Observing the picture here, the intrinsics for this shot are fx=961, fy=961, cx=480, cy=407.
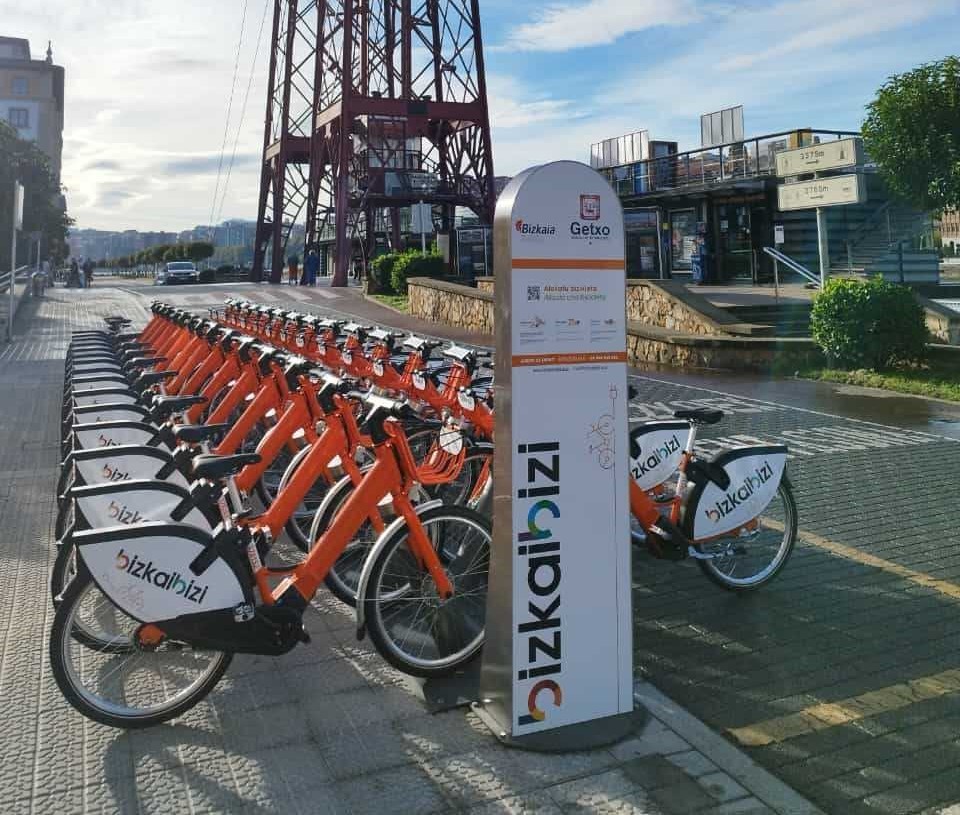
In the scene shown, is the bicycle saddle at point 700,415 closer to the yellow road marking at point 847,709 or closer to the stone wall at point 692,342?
the yellow road marking at point 847,709

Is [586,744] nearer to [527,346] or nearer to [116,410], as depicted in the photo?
[527,346]

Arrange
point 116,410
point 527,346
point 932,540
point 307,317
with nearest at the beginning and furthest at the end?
point 527,346, point 932,540, point 116,410, point 307,317

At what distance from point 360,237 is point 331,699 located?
38246mm

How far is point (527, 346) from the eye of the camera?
3381mm

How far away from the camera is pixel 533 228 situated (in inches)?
131

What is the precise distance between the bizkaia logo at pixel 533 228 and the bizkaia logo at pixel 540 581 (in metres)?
0.75

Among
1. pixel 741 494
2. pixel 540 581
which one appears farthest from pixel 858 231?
pixel 540 581

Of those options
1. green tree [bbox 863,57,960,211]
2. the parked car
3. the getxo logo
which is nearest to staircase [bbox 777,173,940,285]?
green tree [bbox 863,57,960,211]

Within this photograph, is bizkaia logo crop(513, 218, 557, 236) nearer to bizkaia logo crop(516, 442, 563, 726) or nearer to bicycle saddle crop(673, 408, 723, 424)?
bizkaia logo crop(516, 442, 563, 726)

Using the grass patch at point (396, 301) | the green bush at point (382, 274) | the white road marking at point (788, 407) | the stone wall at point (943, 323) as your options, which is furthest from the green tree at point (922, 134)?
the green bush at point (382, 274)

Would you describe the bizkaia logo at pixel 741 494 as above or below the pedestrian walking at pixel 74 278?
below

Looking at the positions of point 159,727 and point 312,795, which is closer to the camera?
point 312,795

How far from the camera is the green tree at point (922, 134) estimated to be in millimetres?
14953

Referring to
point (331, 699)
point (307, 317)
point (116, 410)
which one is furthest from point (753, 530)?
point (307, 317)
